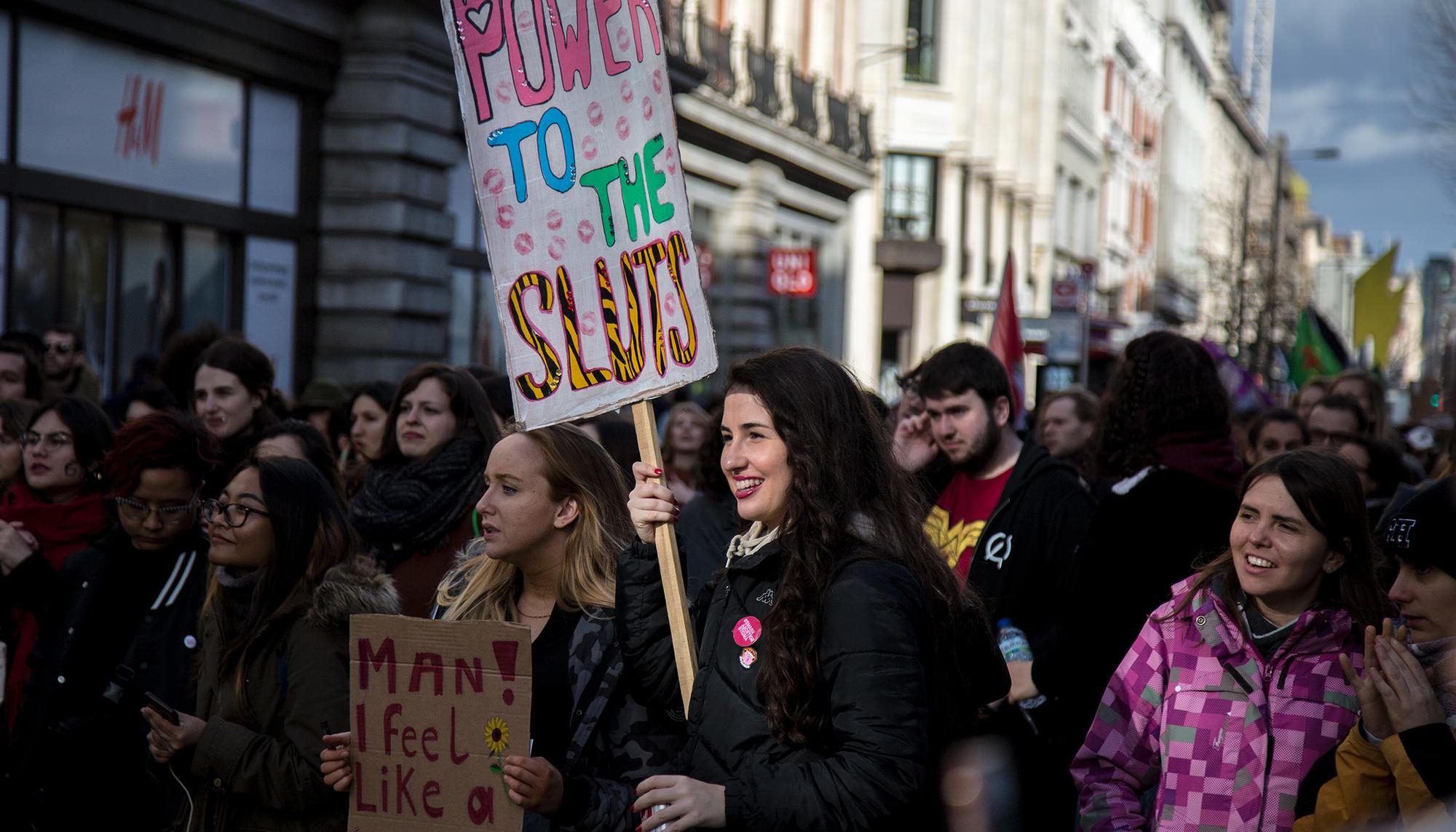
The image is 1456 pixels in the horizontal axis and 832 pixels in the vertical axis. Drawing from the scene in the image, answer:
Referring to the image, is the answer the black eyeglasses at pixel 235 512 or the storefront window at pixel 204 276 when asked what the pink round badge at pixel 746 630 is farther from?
the storefront window at pixel 204 276

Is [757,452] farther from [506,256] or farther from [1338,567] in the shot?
[1338,567]

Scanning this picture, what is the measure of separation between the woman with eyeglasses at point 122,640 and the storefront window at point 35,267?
24.4 ft

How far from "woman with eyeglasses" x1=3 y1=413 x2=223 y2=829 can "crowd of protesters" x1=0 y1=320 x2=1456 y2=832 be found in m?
0.01

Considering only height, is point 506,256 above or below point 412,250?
below

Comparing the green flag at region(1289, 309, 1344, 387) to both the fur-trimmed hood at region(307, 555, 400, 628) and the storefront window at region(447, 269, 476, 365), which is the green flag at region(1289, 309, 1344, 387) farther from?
the fur-trimmed hood at region(307, 555, 400, 628)

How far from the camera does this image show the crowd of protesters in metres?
3.02

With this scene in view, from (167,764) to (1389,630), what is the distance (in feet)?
10.3

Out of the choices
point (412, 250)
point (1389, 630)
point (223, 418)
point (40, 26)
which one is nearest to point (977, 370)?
point (1389, 630)

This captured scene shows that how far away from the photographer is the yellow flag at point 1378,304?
764 inches

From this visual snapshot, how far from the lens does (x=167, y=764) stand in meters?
4.22

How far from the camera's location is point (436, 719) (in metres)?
3.70

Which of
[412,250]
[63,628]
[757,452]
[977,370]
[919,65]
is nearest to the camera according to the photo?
[757,452]

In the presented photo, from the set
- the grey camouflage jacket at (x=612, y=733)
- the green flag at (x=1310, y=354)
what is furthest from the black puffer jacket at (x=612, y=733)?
the green flag at (x=1310, y=354)

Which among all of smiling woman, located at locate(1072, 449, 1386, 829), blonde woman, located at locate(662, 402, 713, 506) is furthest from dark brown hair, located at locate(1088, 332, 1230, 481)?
blonde woman, located at locate(662, 402, 713, 506)
